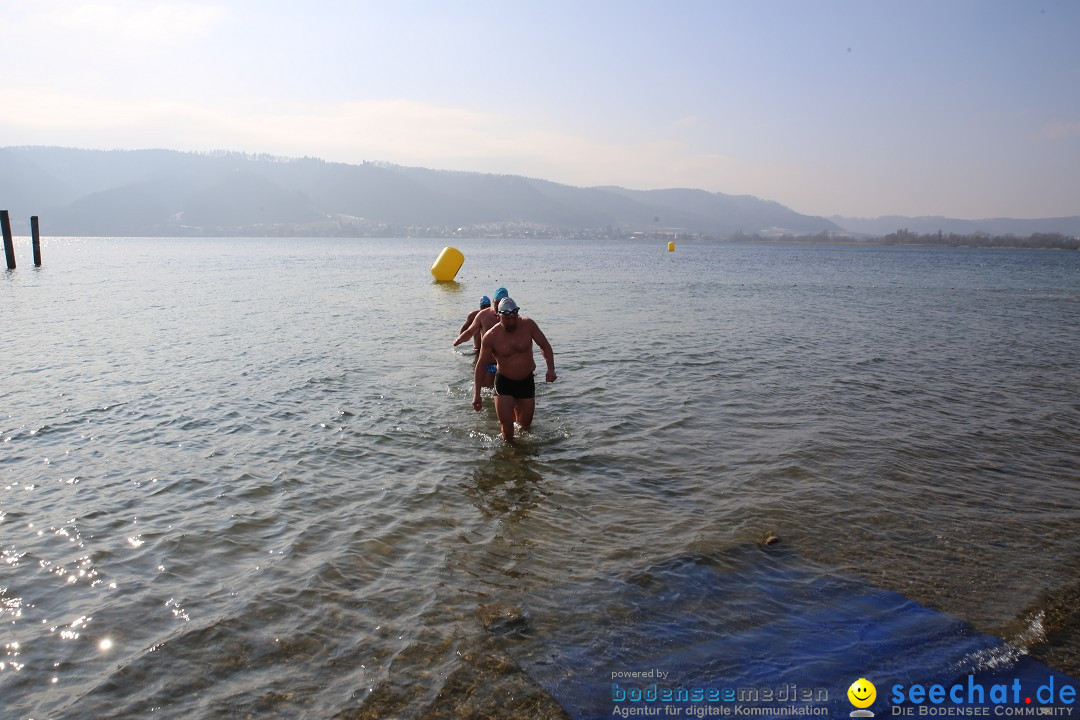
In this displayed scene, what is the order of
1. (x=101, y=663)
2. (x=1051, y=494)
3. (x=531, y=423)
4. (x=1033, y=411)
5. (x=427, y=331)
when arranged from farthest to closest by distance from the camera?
(x=427, y=331)
(x=1033, y=411)
(x=531, y=423)
(x=1051, y=494)
(x=101, y=663)

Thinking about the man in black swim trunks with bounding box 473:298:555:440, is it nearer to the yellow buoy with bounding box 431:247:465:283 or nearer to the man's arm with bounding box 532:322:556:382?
the man's arm with bounding box 532:322:556:382

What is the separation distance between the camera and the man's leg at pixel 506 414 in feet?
29.6

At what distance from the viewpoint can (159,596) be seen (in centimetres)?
520

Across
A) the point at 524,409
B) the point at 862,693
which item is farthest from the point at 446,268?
the point at 862,693

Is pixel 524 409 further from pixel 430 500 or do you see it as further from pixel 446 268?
pixel 446 268

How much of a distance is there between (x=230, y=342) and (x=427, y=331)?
209 inches

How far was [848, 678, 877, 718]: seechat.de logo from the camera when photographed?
387 centimetres

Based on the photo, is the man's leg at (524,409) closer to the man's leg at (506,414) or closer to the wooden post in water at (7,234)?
the man's leg at (506,414)

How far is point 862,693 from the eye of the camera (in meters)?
4.02

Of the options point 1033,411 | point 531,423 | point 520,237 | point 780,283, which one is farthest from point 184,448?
point 520,237

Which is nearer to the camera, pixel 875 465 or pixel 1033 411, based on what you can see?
pixel 875 465

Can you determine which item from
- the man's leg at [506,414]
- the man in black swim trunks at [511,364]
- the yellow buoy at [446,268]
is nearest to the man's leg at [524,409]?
the man in black swim trunks at [511,364]

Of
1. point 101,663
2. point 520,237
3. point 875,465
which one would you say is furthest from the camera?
point 520,237

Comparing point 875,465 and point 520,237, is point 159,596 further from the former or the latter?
point 520,237
